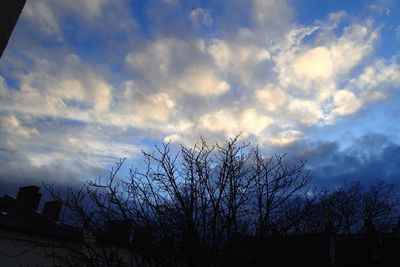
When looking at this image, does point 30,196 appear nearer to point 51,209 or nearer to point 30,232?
point 51,209

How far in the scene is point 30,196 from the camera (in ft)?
79.3

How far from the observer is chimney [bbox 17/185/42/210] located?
24.0 m

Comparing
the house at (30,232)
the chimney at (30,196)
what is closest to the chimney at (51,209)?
the house at (30,232)

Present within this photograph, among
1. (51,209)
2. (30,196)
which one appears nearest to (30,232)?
(51,209)

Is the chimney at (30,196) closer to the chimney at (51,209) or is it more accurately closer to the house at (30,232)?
the house at (30,232)

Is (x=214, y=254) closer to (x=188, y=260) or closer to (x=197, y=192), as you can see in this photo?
(x=188, y=260)

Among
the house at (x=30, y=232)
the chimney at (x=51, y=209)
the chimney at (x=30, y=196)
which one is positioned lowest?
the house at (x=30, y=232)

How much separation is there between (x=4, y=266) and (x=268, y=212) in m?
12.8

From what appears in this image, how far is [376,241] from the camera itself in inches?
856

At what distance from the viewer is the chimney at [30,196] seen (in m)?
24.0

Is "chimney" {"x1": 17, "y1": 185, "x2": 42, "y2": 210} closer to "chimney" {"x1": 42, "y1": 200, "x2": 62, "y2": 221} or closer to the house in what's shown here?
the house

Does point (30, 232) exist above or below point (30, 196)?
below

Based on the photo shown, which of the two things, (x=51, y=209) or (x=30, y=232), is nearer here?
(x=30, y=232)

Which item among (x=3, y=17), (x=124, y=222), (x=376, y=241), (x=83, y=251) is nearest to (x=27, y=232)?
(x=83, y=251)
